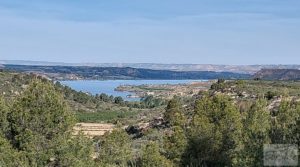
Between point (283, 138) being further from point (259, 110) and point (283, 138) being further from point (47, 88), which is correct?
point (47, 88)

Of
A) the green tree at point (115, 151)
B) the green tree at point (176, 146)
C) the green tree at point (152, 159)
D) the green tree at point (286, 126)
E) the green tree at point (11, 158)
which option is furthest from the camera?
the green tree at point (176, 146)

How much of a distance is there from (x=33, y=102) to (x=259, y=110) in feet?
42.9

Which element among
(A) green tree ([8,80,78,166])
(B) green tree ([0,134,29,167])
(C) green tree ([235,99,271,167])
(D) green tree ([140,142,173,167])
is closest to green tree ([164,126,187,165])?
(D) green tree ([140,142,173,167])

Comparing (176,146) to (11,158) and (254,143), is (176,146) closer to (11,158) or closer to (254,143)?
(254,143)

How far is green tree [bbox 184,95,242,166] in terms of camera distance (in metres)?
31.7

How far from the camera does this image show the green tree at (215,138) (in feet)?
104

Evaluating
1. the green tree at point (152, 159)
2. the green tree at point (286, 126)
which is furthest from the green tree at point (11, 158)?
the green tree at point (286, 126)

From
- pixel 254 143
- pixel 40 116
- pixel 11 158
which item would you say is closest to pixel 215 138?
pixel 254 143

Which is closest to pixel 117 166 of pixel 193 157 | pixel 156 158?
pixel 156 158

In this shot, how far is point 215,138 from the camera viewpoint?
3234cm

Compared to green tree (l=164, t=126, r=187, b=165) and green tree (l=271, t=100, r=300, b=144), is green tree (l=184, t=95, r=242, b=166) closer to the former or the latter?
green tree (l=164, t=126, r=187, b=165)

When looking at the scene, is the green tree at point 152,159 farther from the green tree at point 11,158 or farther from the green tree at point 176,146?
the green tree at point 11,158

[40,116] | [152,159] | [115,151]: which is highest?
[40,116]

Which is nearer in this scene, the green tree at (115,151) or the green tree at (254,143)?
the green tree at (254,143)
